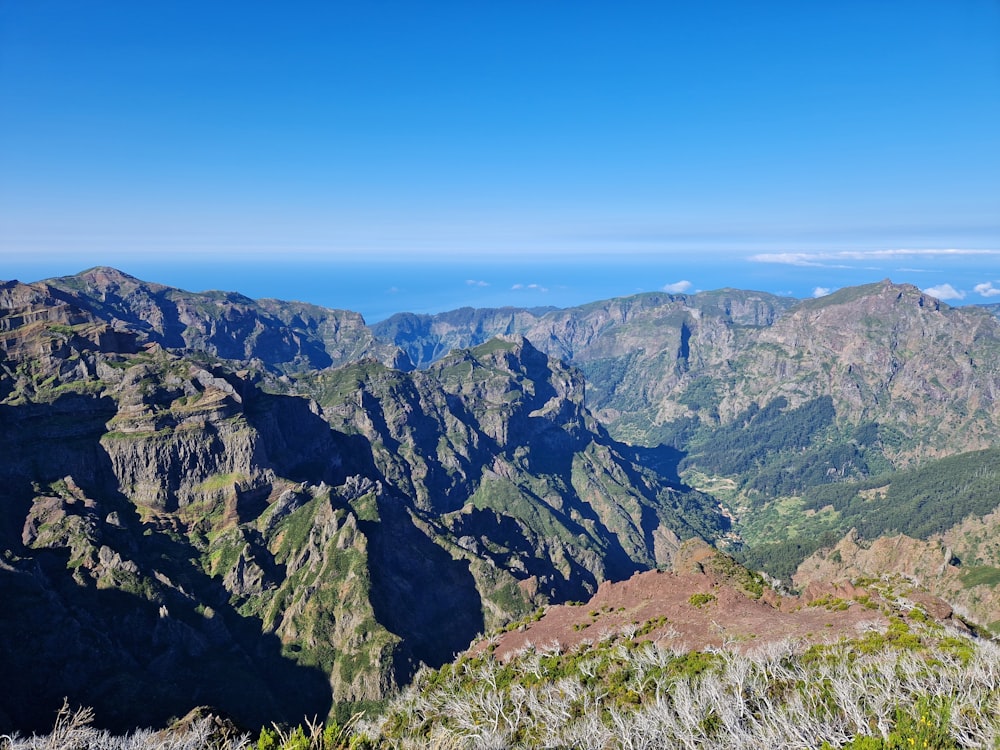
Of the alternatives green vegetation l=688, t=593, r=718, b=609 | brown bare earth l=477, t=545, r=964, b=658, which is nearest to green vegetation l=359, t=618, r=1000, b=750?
brown bare earth l=477, t=545, r=964, b=658

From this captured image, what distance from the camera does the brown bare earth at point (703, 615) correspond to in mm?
65062

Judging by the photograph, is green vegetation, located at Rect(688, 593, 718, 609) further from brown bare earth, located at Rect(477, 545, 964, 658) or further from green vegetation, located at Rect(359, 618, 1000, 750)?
green vegetation, located at Rect(359, 618, 1000, 750)

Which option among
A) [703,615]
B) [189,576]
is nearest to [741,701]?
[703,615]

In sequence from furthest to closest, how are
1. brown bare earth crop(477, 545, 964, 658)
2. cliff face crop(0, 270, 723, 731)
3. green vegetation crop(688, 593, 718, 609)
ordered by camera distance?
cliff face crop(0, 270, 723, 731) < green vegetation crop(688, 593, 718, 609) < brown bare earth crop(477, 545, 964, 658)

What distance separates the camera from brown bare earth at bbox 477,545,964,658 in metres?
65.1

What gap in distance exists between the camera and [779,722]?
126 ft

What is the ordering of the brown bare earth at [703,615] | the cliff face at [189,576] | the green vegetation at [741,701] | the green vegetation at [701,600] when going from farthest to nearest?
the cliff face at [189,576] → the green vegetation at [701,600] → the brown bare earth at [703,615] → the green vegetation at [741,701]

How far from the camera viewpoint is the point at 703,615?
246 ft

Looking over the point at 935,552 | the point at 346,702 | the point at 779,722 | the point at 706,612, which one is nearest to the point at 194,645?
the point at 346,702

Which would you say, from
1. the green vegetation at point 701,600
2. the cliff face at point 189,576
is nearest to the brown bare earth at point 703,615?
the green vegetation at point 701,600

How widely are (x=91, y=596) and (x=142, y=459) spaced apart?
2268 inches

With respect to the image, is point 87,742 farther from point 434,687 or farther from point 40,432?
point 40,432

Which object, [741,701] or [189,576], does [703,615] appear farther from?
[189,576]

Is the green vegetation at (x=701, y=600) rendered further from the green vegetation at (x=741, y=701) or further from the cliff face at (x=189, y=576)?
the cliff face at (x=189, y=576)
